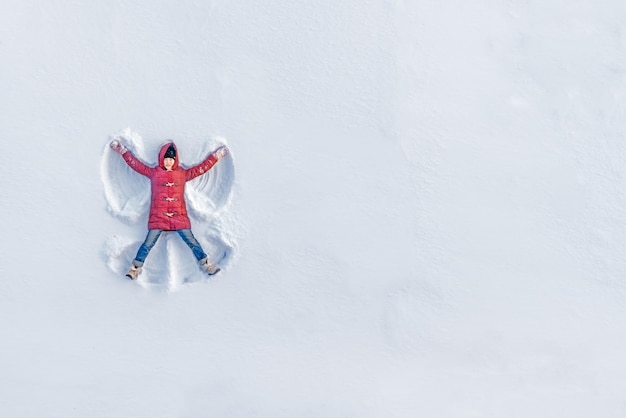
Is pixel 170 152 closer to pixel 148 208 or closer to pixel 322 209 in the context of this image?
pixel 148 208

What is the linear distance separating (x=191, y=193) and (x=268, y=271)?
0.86 meters

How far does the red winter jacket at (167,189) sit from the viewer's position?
18.0ft

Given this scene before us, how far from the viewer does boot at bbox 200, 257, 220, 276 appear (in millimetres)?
5579

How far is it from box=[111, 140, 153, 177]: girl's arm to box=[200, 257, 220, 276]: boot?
781 millimetres

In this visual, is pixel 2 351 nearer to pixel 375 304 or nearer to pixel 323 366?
pixel 323 366

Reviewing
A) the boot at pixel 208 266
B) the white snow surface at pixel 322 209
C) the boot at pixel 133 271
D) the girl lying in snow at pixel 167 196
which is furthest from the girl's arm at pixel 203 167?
the boot at pixel 133 271

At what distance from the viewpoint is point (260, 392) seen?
5.64 metres

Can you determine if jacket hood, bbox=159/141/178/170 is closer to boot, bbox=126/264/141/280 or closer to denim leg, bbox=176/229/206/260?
denim leg, bbox=176/229/206/260

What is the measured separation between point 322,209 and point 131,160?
1.52 meters

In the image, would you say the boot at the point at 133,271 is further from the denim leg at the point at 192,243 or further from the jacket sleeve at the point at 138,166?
the jacket sleeve at the point at 138,166

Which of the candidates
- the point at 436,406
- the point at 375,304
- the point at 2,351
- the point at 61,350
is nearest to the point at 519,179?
the point at 375,304

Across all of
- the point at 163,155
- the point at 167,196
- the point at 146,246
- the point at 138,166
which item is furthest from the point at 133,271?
the point at 163,155

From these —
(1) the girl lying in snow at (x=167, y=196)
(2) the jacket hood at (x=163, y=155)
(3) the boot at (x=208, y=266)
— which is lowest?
(3) the boot at (x=208, y=266)

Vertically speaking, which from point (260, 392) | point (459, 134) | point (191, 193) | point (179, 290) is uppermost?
point (459, 134)
